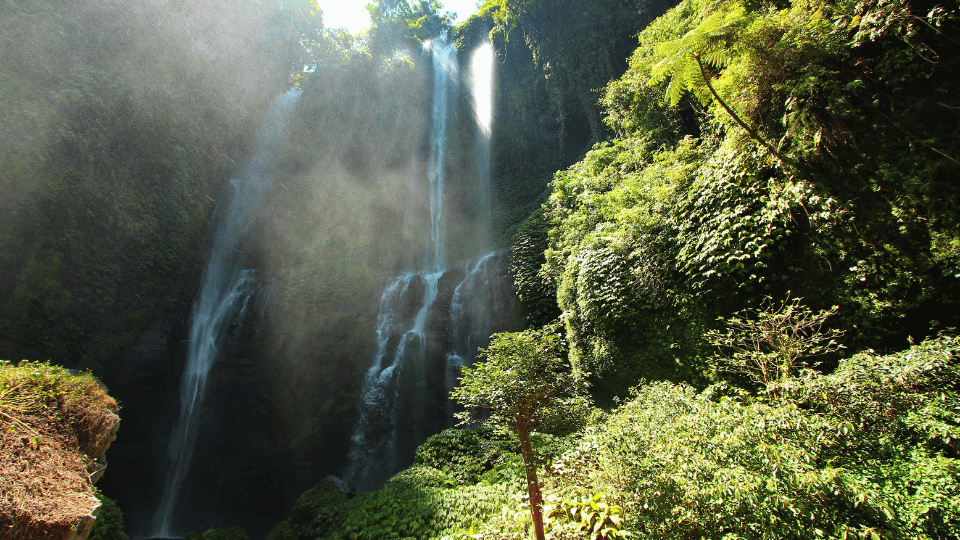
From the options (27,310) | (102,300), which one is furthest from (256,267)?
(27,310)

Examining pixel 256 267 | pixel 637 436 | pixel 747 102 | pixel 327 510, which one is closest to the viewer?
pixel 637 436

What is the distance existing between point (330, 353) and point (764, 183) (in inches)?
565

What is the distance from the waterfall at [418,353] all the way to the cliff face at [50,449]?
22.5 ft

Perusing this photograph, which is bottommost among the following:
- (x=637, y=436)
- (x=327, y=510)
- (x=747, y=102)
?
(x=327, y=510)

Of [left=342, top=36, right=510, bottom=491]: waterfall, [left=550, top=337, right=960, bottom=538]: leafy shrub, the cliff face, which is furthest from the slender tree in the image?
[left=342, top=36, right=510, bottom=491]: waterfall

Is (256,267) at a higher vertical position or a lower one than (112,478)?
higher

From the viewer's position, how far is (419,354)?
13406 millimetres

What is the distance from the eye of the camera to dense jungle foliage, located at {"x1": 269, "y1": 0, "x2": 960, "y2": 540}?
2.68 m

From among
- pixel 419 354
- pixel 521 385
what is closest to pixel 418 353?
pixel 419 354

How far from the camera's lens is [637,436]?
143 inches

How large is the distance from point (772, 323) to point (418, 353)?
36.5 ft

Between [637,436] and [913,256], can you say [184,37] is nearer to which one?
[637,436]

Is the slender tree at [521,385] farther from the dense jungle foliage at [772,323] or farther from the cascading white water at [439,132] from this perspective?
the cascading white water at [439,132]

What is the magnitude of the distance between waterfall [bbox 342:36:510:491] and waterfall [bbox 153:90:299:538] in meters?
5.91
